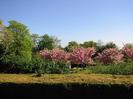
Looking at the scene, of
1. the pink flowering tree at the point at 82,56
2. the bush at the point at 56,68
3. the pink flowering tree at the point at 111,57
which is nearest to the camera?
the bush at the point at 56,68

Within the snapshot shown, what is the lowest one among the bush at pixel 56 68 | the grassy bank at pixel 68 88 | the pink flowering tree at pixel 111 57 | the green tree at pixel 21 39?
the grassy bank at pixel 68 88

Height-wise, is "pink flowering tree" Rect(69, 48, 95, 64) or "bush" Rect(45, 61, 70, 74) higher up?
"pink flowering tree" Rect(69, 48, 95, 64)

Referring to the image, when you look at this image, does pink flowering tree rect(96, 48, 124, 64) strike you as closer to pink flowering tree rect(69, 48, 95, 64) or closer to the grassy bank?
pink flowering tree rect(69, 48, 95, 64)

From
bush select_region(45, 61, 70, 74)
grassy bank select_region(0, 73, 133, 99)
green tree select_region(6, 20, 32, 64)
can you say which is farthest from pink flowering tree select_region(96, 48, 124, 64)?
grassy bank select_region(0, 73, 133, 99)

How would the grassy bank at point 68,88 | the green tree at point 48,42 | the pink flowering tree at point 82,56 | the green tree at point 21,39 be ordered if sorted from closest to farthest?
1. the grassy bank at point 68,88
2. the pink flowering tree at point 82,56
3. the green tree at point 21,39
4. the green tree at point 48,42

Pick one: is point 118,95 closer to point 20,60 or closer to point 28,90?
point 28,90

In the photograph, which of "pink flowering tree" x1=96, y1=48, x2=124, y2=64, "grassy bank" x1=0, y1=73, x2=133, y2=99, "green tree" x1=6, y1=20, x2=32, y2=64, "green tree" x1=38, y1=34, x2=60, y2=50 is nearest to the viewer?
"grassy bank" x1=0, y1=73, x2=133, y2=99

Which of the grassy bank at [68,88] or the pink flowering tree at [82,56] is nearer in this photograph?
the grassy bank at [68,88]

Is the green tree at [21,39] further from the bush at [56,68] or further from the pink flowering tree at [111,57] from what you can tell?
the bush at [56,68]

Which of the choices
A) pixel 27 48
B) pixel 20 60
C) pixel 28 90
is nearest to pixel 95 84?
pixel 28 90

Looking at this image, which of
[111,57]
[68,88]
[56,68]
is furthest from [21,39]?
[68,88]

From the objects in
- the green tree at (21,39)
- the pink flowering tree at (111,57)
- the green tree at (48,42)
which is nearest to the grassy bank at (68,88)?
the pink flowering tree at (111,57)

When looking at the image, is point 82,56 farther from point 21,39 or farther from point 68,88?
point 68,88

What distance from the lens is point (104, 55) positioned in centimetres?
3838
